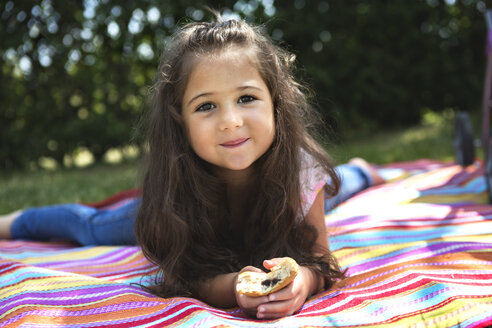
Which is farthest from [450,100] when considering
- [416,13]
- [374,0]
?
[374,0]

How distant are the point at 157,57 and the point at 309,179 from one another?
12.0ft

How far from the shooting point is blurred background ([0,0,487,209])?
4.93 meters

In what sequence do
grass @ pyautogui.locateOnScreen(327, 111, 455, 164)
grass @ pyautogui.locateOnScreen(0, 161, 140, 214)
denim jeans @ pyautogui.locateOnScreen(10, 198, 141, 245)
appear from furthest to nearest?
grass @ pyautogui.locateOnScreen(327, 111, 455, 164) → grass @ pyautogui.locateOnScreen(0, 161, 140, 214) → denim jeans @ pyautogui.locateOnScreen(10, 198, 141, 245)

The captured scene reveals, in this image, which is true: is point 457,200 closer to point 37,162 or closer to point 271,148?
point 271,148

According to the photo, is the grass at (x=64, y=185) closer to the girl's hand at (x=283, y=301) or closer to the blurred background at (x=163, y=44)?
the blurred background at (x=163, y=44)

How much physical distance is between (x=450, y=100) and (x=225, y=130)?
197 inches

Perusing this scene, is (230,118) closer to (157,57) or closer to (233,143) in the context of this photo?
(233,143)

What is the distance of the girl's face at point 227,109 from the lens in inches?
62.7

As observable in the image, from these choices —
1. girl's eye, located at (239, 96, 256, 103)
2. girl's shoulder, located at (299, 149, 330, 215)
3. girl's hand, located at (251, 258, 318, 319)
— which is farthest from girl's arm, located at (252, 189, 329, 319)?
girl's eye, located at (239, 96, 256, 103)

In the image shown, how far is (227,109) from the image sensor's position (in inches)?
62.2

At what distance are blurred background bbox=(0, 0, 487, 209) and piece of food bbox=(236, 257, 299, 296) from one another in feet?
10.4

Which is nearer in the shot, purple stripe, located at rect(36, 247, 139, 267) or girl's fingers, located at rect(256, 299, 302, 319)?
girl's fingers, located at rect(256, 299, 302, 319)

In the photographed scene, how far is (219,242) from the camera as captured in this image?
1.82 m

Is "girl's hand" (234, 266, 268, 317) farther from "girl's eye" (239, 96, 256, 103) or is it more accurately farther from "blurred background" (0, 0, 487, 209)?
"blurred background" (0, 0, 487, 209)
